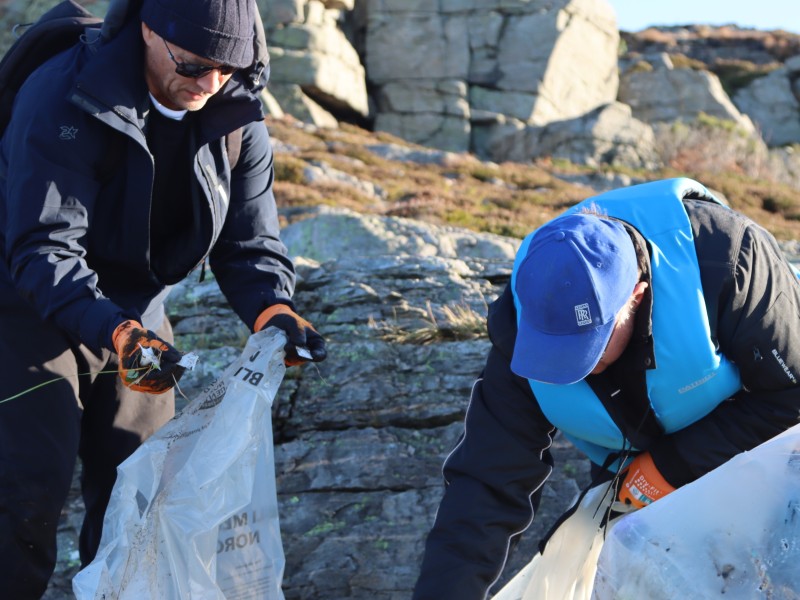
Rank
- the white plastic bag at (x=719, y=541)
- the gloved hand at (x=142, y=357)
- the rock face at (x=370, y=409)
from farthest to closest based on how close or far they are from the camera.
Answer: the rock face at (x=370, y=409)
the gloved hand at (x=142, y=357)
the white plastic bag at (x=719, y=541)

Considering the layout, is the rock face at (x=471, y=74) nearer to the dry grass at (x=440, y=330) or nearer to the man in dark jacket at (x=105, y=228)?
the dry grass at (x=440, y=330)

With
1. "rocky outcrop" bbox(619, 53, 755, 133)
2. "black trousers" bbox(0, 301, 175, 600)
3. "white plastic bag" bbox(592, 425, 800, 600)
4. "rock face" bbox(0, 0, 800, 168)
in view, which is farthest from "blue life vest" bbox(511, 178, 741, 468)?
"rocky outcrop" bbox(619, 53, 755, 133)

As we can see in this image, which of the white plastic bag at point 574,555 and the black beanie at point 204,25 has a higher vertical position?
the black beanie at point 204,25

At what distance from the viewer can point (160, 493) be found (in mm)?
2891

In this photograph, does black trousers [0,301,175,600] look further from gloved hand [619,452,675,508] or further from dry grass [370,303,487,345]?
dry grass [370,303,487,345]

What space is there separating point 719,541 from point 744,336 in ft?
2.23

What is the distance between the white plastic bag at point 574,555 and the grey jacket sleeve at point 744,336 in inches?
11.8

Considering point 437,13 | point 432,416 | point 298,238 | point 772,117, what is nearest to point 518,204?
point 298,238

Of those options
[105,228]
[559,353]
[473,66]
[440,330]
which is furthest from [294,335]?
[473,66]

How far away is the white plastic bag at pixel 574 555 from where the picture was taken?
9.50 feet

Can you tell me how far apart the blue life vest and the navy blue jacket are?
3.31ft

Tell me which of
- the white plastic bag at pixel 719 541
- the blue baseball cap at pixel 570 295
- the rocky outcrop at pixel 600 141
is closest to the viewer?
the white plastic bag at pixel 719 541

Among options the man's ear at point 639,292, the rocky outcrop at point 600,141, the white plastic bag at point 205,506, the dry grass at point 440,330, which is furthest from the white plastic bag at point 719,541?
the rocky outcrop at point 600,141

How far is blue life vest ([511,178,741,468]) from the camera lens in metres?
2.52
